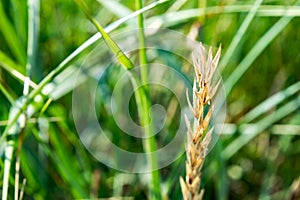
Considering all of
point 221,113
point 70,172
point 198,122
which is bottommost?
point 198,122

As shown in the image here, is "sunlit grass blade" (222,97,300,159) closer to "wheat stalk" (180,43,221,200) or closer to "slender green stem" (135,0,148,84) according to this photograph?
"slender green stem" (135,0,148,84)

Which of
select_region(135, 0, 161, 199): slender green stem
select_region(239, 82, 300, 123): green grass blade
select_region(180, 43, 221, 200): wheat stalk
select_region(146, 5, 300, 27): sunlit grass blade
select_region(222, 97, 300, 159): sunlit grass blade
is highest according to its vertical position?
select_region(146, 5, 300, 27): sunlit grass blade

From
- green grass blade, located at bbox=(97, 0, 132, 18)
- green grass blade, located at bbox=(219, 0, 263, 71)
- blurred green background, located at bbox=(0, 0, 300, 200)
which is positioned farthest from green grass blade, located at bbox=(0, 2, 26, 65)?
green grass blade, located at bbox=(219, 0, 263, 71)

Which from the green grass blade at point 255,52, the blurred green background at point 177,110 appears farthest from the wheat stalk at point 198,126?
the green grass blade at point 255,52

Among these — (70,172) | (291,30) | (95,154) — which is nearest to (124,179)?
(95,154)

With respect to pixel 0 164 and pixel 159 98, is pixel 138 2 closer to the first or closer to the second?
pixel 0 164

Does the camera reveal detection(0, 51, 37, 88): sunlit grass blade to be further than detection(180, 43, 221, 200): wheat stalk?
Yes

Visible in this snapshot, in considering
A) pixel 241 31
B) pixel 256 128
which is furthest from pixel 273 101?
pixel 241 31

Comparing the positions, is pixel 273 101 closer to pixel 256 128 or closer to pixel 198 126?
pixel 256 128

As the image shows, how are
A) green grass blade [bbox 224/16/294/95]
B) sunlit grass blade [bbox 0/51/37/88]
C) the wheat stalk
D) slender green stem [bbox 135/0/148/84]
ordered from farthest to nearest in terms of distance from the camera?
green grass blade [bbox 224/16/294/95] → sunlit grass blade [bbox 0/51/37/88] → slender green stem [bbox 135/0/148/84] → the wheat stalk
